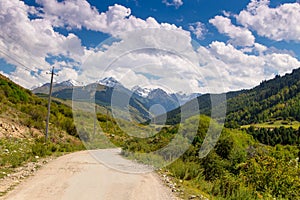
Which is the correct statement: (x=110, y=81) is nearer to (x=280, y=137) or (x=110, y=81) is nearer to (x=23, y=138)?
(x=23, y=138)

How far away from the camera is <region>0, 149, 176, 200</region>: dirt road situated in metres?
8.15

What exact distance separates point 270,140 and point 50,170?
10680 centimetres

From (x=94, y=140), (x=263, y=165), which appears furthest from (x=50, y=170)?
(x=94, y=140)

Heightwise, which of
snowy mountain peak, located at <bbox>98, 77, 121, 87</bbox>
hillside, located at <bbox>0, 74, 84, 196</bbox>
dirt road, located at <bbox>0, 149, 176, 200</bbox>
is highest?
snowy mountain peak, located at <bbox>98, 77, 121, 87</bbox>

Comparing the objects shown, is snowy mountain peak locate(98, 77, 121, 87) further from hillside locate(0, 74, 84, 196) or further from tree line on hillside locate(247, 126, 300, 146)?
tree line on hillside locate(247, 126, 300, 146)

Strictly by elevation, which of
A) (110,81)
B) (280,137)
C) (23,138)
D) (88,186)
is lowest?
(88,186)

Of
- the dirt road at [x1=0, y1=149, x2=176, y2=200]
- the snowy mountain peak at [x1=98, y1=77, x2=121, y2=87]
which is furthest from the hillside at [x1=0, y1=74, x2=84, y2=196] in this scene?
the snowy mountain peak at [x1=98, y1=77, x2=121, y2=87]

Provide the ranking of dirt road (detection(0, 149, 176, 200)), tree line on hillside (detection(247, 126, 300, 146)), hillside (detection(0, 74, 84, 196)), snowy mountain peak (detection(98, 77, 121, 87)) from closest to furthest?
dirt road (detection(0, 149, 176, 200)), hillside (detection(0, 74, 84, 196)), snowy mountain peak (detection(98, 77, 121, 87)), tree line on hillside (detection(247, 126, 300, 146))

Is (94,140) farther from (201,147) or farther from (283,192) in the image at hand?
(283,192)

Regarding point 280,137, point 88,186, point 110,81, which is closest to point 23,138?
point 110,81

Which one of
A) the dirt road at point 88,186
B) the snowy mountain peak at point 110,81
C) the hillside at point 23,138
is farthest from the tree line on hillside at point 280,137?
the dirt road at point 88,186

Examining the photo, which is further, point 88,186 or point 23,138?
point 23,138

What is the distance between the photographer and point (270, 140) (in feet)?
347

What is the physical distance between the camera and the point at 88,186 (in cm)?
948
